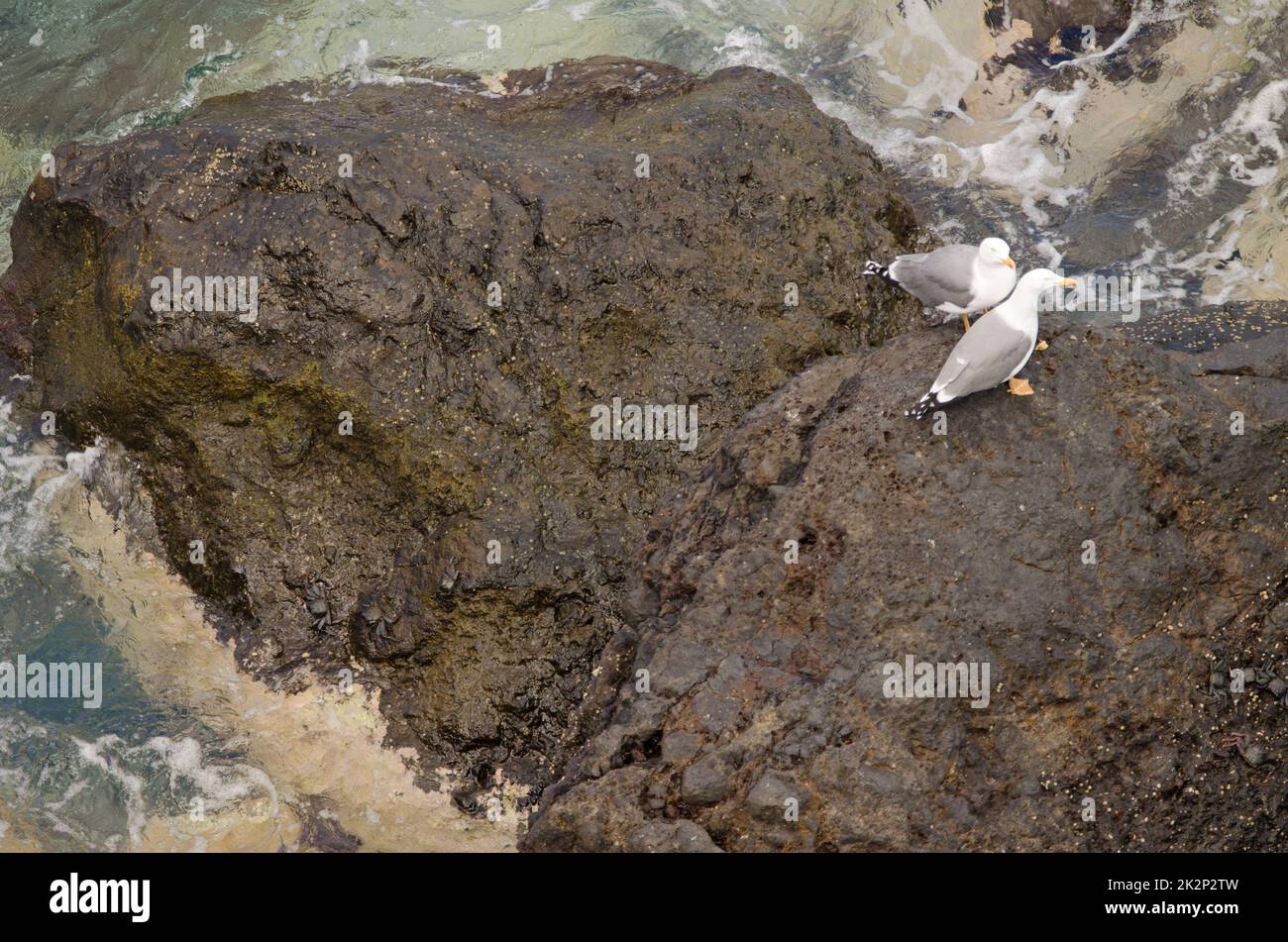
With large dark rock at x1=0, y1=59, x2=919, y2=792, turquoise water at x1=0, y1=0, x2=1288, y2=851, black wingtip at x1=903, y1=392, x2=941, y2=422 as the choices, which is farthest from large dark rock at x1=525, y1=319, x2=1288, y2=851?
turquoise water at x1=0, y1=0, x2=1288, y2=851

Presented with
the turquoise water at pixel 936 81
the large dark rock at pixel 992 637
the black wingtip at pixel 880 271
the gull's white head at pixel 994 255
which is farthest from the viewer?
the turquoise water at pixel 936 81

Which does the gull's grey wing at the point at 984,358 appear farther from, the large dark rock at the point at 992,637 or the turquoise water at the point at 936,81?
the turquoise water at the point at 936,81

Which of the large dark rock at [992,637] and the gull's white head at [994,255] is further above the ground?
the gull's white head at [994,255]

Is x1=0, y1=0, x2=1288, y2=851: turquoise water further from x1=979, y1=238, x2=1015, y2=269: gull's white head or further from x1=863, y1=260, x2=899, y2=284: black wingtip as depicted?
x1=979, y1=238, x2=1015, y2=269: gull's white head

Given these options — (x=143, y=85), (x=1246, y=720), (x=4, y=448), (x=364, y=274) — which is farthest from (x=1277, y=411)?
(x=143, y=85)

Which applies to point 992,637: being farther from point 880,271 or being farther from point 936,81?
point 936,81

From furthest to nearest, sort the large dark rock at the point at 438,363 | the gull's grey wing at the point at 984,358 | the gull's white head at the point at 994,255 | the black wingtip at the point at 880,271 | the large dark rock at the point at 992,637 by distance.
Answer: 1. the large dark rock at the point at 438,363
2. the black wingtip at the point at 880,271
3. the gull's white head at the point at 994,255
4. the gull's grey wing at the point at 984,358
5. the large dark rock at the point at 992,637

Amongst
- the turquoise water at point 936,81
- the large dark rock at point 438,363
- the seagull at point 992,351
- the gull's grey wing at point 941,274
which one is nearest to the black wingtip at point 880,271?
the gull's grey wing at point 941,274

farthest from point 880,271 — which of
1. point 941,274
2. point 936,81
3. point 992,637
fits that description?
point 936,81
